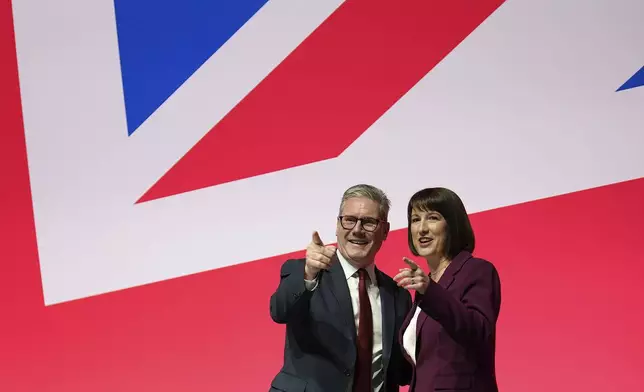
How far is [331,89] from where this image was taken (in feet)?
10.4

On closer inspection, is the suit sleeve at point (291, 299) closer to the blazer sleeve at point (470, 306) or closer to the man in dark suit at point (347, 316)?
the man in dark suit at point (347, 316)

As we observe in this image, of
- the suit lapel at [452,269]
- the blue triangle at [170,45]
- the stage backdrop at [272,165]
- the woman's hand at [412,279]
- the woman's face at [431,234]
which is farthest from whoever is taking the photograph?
the blue triangle at [170,45]

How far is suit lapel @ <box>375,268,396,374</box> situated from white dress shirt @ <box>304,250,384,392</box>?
0.02 meters

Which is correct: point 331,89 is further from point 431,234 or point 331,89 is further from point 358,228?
point 431,234

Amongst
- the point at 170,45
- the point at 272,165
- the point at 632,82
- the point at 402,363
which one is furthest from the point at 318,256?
the point at 632,82

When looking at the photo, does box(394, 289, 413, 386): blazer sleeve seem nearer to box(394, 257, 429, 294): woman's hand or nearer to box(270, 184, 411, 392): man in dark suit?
box(270, 184, 411, 392): man in dark suit

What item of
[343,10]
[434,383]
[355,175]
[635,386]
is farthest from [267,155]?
[635,386]

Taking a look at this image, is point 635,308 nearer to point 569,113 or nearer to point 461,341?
point 569,113

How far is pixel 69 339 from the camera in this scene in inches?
124

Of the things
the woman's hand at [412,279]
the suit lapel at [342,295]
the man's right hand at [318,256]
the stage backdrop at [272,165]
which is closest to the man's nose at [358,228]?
the suit lapel at [342,295]

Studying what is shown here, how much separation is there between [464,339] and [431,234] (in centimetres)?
37

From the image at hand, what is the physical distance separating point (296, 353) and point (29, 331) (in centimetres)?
146

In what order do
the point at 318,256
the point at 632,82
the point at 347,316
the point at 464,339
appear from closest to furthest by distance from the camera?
1. the point at 464,339
2. the point at 318,256
3. the point at 347,316
4. the point at 632,82

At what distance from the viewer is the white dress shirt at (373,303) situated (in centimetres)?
226
